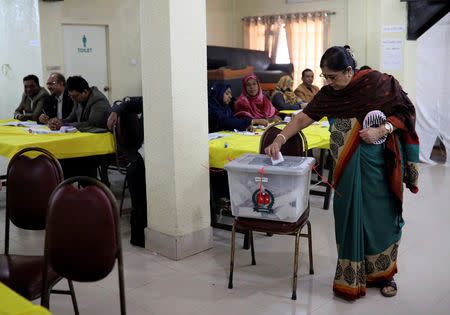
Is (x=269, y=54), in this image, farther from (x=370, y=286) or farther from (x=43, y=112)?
(x=370, y=286)

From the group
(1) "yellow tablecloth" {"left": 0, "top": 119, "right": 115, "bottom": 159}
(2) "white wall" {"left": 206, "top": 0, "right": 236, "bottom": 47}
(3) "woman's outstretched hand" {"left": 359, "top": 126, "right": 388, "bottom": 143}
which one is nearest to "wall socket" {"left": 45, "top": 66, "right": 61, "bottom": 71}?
(2) "white wall" {"left": 206, "top": 0, "right": 236, "bottom": 47}

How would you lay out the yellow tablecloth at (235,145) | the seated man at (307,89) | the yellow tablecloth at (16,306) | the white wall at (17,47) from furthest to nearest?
the white wall at (17,47) → the seated man at (307,89) → the yellow tablecloth at (235,145) → the yellow tablecloth at (16,306)

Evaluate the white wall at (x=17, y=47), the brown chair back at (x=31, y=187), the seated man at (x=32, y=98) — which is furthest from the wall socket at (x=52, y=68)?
the brown chair back at (x=31, y=187)

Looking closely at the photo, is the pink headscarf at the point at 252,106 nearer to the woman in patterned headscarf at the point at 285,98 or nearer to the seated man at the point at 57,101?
the woman in patterned headscarf at the point at 285,98

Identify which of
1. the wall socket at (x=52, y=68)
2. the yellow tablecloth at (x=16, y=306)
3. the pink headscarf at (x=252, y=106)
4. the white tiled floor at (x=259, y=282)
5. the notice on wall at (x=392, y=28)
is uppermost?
the notice on wall at (x=392, y=28)

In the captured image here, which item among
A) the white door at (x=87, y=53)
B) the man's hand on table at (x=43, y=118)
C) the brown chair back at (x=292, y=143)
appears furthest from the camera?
the white door at (x=87, y=53)

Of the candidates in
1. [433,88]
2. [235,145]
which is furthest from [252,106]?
[433,88]

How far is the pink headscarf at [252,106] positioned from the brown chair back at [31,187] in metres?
2.87

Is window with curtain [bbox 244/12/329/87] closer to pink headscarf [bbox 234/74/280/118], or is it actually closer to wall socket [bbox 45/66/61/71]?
wall socket [bbox 45/66/61/71]

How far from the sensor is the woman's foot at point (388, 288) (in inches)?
106

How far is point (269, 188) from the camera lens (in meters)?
2.60

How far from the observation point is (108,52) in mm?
8516

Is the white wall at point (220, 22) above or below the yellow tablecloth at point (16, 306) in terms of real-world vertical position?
above

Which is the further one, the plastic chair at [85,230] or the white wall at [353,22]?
the white wall at [353,22]
